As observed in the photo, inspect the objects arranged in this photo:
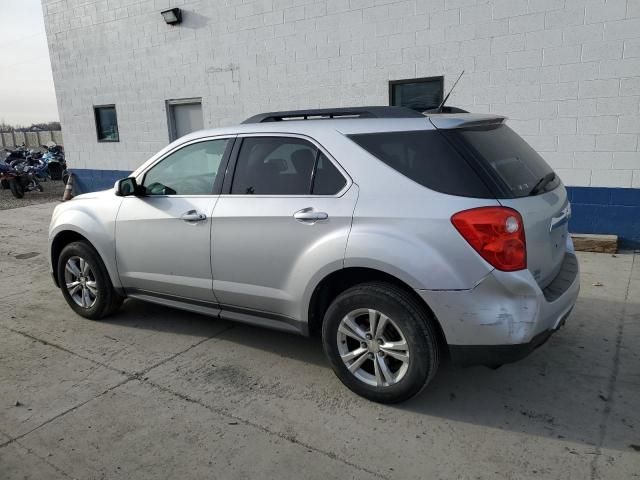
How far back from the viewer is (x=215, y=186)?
3.87 m

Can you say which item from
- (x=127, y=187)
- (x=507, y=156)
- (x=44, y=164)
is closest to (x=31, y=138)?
(x=44, y=164)

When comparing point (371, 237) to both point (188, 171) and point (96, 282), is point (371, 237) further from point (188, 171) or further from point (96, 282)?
point (96, 282)

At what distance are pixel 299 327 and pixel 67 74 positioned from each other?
12.1 metres

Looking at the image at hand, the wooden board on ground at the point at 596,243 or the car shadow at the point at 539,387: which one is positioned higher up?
the wooden board on ground at the point at 596,243

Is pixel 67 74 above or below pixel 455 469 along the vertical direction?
above

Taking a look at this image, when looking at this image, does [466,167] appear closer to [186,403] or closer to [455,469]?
[455,469]

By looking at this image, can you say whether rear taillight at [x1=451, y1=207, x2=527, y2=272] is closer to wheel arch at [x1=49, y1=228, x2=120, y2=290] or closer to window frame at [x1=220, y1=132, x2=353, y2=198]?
window frame at [x1=220, y1=132, x2=353, y2=198]

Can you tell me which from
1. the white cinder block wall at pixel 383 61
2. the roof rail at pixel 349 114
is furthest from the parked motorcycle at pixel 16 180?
the roof rail at pixel 349 114

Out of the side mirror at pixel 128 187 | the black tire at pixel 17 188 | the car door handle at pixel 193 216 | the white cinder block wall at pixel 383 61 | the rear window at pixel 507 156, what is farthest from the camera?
the black tire at pixel 17 188

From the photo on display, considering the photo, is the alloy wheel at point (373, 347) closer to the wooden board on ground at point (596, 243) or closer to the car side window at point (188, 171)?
the car side window at point (188, 171)

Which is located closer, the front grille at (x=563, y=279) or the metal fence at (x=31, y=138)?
the front grille at (x=563, y=279)

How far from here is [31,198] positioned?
14391 mm

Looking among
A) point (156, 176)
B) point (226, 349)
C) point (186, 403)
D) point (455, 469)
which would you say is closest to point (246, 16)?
point (156, 176)

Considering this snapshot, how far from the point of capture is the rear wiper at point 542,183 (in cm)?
307
